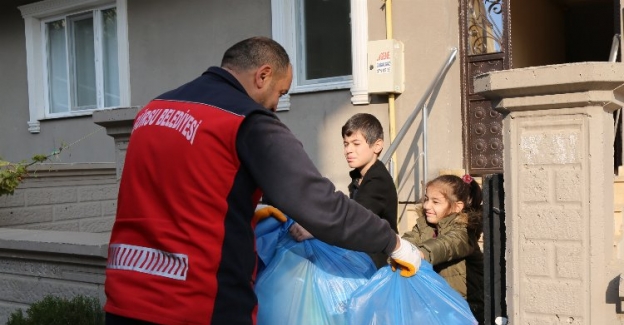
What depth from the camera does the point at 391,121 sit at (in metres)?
6.85

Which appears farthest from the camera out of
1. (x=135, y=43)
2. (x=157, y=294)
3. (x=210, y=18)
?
(x=135, y=43)

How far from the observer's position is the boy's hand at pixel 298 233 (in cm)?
285

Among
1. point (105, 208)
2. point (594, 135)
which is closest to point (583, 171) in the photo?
point (594, 135)

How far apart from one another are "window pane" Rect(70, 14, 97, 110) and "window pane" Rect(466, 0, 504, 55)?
217 inches

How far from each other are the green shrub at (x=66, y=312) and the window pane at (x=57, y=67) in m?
6.56

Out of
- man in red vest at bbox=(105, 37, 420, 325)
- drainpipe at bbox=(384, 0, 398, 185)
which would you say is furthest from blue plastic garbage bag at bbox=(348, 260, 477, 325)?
drainpipe at bbox=(384, 0, 398, 185)

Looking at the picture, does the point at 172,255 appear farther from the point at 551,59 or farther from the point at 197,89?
the point at 551,59

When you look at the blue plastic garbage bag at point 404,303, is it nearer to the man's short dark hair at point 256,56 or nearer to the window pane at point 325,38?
the man's short dark hair at point 256,56

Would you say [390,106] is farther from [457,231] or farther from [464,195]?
[457,231]

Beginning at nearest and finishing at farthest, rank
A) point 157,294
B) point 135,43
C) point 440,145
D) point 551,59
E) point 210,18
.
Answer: point 157,294 → point 440,145 → point 210,18 → point 135,43 → point 551,59

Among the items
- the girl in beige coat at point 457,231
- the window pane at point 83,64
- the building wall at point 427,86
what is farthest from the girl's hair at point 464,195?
the window pane at point 83,64

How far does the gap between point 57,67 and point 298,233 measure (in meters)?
8.66

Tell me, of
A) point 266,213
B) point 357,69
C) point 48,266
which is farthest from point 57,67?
point 266,213

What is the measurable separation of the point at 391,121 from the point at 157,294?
188 inches
